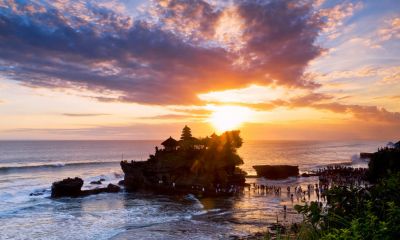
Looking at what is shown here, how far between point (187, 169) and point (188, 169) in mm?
250

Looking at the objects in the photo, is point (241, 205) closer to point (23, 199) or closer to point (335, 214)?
point (23, 199)

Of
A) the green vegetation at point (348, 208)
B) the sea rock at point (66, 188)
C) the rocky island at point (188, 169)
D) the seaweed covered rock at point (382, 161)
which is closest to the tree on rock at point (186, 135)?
the rocky island at point (188, 169)

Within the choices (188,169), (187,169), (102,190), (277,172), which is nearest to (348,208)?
(102,190)

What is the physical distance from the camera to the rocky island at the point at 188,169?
70.2 metres

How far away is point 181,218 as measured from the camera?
4372 cm

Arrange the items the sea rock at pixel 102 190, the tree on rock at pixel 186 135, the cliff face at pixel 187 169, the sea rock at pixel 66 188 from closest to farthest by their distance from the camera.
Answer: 1. the sea rock at pixel 66 188
2. the sea rock at pixel 102 190
3. the cliff face at pixel 187 169
4. the tree on rock at pixel 186 135

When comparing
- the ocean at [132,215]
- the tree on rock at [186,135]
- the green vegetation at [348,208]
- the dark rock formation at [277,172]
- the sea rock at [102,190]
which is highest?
the tree on rock at [186,135]

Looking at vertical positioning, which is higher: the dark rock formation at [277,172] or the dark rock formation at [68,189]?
the dark rock formation at [277,172]

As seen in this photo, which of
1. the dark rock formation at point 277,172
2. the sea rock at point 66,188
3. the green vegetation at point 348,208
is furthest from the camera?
the dark rock formation at point 277,172

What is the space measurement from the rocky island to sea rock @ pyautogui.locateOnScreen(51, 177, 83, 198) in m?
10.4

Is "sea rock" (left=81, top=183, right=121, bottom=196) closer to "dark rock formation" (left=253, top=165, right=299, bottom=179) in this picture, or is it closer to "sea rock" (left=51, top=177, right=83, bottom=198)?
"sea rock" (left=51, top=177, right=83, bottom=198)

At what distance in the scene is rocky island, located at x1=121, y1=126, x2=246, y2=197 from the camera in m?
70.2

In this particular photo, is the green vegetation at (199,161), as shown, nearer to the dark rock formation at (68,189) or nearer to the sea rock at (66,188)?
the dark rock formation at (68,189)

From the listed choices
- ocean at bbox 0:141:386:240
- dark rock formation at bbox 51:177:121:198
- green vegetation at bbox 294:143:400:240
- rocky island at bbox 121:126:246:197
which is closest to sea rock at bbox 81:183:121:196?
dark rock formation at bbox 51:177:121:198
